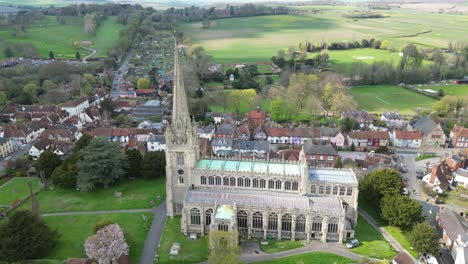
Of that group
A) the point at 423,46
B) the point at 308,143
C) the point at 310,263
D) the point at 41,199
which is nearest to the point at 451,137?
the point at 308,143

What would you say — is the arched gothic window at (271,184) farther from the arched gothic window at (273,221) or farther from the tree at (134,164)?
the tree at (134,164)

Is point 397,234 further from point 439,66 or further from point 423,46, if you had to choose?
point 423,46

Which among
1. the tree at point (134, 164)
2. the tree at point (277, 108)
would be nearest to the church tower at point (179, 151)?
the tree at point (134, 164)

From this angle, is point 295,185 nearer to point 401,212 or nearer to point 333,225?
point 333,225

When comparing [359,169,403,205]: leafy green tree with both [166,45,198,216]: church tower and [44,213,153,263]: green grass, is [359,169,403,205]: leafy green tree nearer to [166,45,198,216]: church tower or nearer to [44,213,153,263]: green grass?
[166,45,198,216]: church tower

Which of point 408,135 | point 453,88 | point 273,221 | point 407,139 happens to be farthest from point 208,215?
point 453,88

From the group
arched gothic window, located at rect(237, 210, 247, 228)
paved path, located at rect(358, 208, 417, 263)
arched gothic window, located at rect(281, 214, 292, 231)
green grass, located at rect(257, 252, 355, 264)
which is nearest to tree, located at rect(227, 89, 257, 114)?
paved path, located at rect(358, 208, 417, 263)
